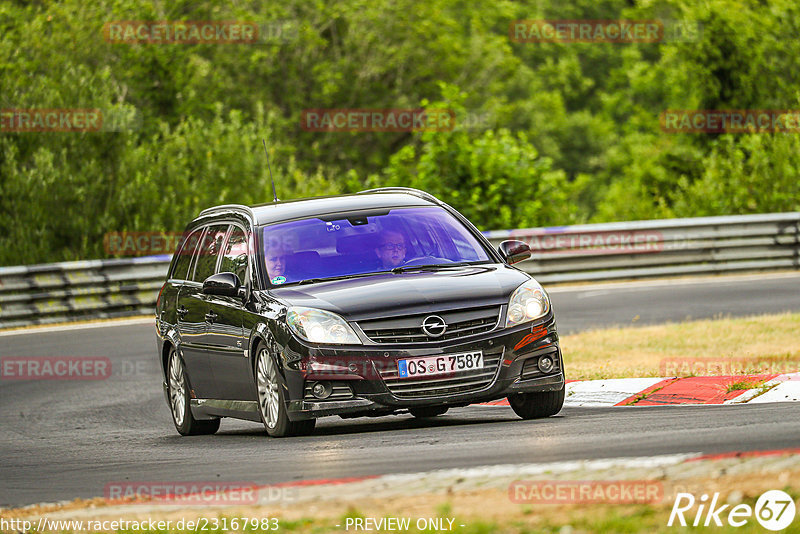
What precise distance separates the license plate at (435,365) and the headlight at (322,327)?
33 cm

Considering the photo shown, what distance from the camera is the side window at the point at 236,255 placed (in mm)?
10570

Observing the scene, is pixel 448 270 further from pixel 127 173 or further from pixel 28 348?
pixel 127 173

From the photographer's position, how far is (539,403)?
1003 centimetres

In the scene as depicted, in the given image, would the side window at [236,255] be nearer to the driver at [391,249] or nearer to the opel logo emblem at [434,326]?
the driver at [391,249]

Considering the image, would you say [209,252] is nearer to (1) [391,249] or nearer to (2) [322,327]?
(1) [391,249]

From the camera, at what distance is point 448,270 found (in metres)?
10.1

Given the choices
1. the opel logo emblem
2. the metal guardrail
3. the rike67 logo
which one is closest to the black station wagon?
the opel logo emblem

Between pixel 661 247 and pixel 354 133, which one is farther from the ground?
pixel 661 247

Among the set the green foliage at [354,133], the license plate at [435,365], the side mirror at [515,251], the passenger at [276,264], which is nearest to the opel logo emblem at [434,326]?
the license plate at [435,365]

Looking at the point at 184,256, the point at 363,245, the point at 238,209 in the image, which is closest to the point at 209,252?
the point at 238,209

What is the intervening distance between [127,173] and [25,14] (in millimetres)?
14782

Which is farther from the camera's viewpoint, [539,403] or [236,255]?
[236,255]

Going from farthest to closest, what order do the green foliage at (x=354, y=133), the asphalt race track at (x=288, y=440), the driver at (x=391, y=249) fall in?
the green foliage at (x=354, y=133)
the driver at (x=391, y=249)
the asphalt race track at (x=288, y=440)

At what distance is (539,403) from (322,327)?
1.72 m
